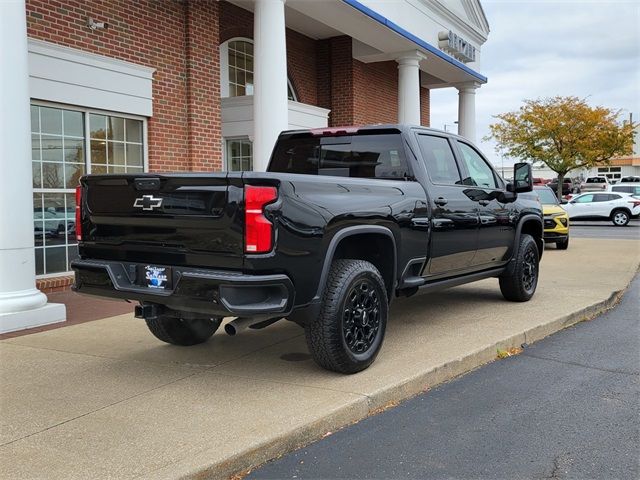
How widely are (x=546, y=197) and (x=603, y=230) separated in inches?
365

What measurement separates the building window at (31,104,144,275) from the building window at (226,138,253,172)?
3.41m

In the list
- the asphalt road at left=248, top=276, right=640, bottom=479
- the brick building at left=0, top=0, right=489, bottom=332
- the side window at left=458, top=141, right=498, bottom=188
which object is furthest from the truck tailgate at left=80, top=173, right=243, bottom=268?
the side window at left=458, top=141, right=498, bottom=188

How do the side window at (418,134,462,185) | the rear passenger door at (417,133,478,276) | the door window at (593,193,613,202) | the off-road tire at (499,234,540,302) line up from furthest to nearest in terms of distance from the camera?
1. the door window at (593,193,613,202)
2. the off-road tire at (499,234,540,302)
3. the side window at (418,134,462,185)
4. the rear passenger door at (417,133,478,276)

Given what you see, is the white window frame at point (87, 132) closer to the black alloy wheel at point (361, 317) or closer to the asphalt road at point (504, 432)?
the black alloy wheel at point (361, 317)

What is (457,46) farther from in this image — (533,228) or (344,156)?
(344,156)

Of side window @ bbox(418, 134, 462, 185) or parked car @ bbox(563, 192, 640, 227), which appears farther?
parked car @ bbox(563, 192, 640, 227)

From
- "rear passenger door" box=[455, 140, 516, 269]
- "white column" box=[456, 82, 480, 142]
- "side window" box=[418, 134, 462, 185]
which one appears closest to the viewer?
"side window" box=[418, 134, 462, 185]

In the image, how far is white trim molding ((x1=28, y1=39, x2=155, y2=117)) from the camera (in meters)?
8.18

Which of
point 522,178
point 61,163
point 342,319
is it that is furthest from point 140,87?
point 342,319

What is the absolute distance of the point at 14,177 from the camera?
6.43 m

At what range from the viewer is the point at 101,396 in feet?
14.8

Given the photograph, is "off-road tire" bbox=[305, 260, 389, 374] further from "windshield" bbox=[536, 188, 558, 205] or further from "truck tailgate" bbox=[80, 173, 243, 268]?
"windshield" bbox=[536, 188, 558, 205]

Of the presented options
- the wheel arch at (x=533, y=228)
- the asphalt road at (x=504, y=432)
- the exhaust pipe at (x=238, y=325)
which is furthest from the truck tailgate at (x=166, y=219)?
the wheel arch at (x=533, y=228)

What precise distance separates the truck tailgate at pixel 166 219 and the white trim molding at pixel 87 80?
4000 millimetres
